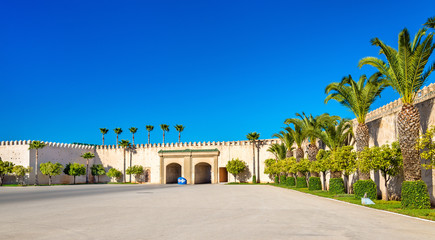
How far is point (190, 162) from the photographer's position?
53594 mm

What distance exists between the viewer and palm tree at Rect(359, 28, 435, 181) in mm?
13430

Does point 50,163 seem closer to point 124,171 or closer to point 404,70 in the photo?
point 124,171

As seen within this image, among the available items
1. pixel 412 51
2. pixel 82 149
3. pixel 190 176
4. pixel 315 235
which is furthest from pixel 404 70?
pixel 82 149

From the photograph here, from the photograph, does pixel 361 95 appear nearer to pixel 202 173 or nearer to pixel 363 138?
pixel 363 138

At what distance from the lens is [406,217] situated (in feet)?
34.4

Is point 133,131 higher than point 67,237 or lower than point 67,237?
higher

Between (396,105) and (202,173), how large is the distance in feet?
143

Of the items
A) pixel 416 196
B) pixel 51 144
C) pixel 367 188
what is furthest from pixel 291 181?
pixel 51 144

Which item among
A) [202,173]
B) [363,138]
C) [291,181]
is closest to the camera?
[363,138]

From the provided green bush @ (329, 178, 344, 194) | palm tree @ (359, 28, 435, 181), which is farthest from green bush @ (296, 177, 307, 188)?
palm tree @ (359, 28, 435, 181)

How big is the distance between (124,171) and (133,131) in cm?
895

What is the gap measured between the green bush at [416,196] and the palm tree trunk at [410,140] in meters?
0.71

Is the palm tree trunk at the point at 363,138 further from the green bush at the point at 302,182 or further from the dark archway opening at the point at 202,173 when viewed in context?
the dark archway opening at the point at 202,173

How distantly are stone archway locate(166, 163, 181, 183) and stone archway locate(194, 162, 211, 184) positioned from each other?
14.9 feet
